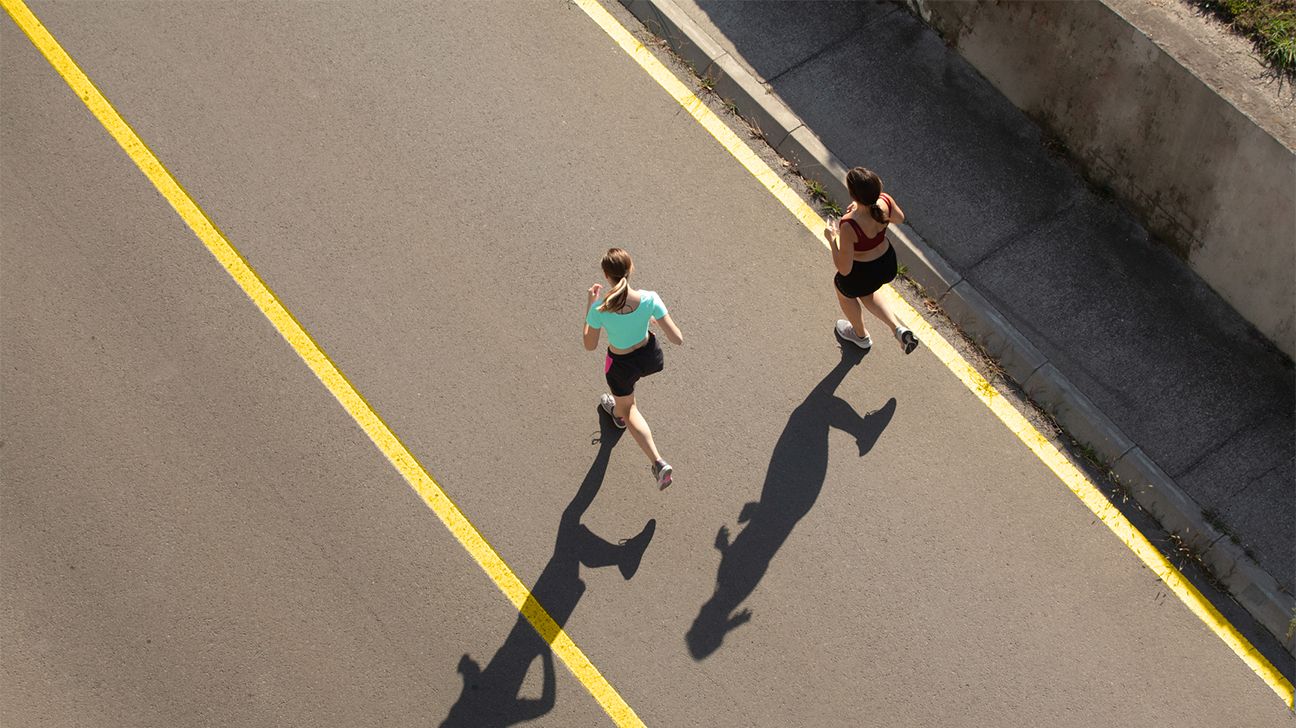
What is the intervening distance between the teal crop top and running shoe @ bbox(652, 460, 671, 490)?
89cm

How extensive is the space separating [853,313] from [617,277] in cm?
183

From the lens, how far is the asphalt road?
6.76 m

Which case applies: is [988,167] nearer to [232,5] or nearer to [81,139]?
[232,5]

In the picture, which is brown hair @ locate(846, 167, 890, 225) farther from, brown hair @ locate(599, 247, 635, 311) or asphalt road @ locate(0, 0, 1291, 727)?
brown hair @ locate(599, 247, 635, 311)

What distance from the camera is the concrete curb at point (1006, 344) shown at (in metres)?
7.02

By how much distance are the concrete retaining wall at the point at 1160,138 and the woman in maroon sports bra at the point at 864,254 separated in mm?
1789

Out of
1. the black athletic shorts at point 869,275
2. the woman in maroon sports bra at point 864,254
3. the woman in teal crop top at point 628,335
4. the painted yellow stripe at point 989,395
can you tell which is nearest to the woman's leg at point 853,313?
the woman in maroon sports bra at point 864,254

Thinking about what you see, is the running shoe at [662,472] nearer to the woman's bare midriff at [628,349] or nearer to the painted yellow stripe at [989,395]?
the woman's bare midriff at [628,349]

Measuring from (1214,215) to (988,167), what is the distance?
4.93ft

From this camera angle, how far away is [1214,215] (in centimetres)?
737

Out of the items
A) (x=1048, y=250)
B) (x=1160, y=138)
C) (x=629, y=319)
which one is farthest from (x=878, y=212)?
(x=1160, y=138)

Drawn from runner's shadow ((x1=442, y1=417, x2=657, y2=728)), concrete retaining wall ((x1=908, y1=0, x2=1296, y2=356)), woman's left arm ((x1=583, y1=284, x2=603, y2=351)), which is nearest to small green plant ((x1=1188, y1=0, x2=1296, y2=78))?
concrete retaining wall ((x1=908, y1=0, x2=1296, y2=356))

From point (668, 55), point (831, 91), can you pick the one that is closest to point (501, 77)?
point (668, 55)

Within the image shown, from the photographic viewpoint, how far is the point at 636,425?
7004mm
